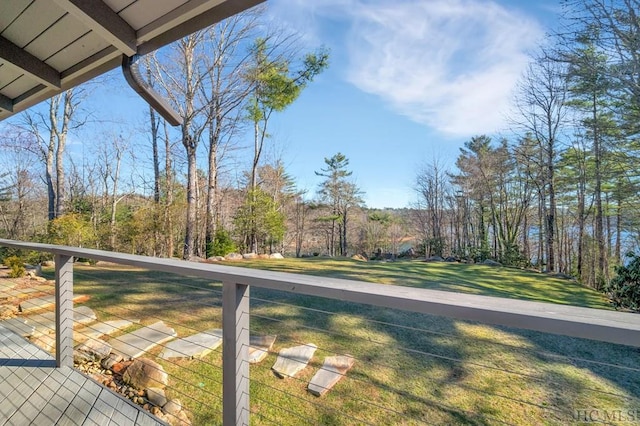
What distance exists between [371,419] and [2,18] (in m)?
2.93

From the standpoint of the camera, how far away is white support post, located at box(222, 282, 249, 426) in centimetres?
107

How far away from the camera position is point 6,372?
1.87 m

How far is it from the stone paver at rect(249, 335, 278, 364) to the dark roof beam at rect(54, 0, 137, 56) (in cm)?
210

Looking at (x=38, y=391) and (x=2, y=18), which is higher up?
(x=2, y=18)

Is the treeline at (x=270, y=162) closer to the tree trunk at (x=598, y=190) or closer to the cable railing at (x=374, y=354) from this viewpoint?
the tree trunk at (x=598, y=190)

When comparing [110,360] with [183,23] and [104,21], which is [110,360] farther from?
[183,23]

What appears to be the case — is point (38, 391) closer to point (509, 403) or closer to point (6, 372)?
point (6, 372)

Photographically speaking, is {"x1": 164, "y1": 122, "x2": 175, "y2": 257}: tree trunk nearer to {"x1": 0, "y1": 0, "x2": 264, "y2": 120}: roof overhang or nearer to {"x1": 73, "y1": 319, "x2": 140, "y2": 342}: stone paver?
{"x1": 73, "y1": 319, "x2": 140, "y2": 342}: stone paver

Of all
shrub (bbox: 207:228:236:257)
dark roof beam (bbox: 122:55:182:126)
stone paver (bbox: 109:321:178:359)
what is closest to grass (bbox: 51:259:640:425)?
stone paver (bbox: 109:321:178:359)

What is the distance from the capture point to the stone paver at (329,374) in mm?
2045

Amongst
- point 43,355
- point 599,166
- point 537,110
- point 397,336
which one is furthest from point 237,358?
point 537,110

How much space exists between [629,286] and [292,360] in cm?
488

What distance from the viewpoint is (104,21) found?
4.40 ft

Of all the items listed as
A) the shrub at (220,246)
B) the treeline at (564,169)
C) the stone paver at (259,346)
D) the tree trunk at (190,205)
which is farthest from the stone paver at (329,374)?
the treeline at (564,169)
